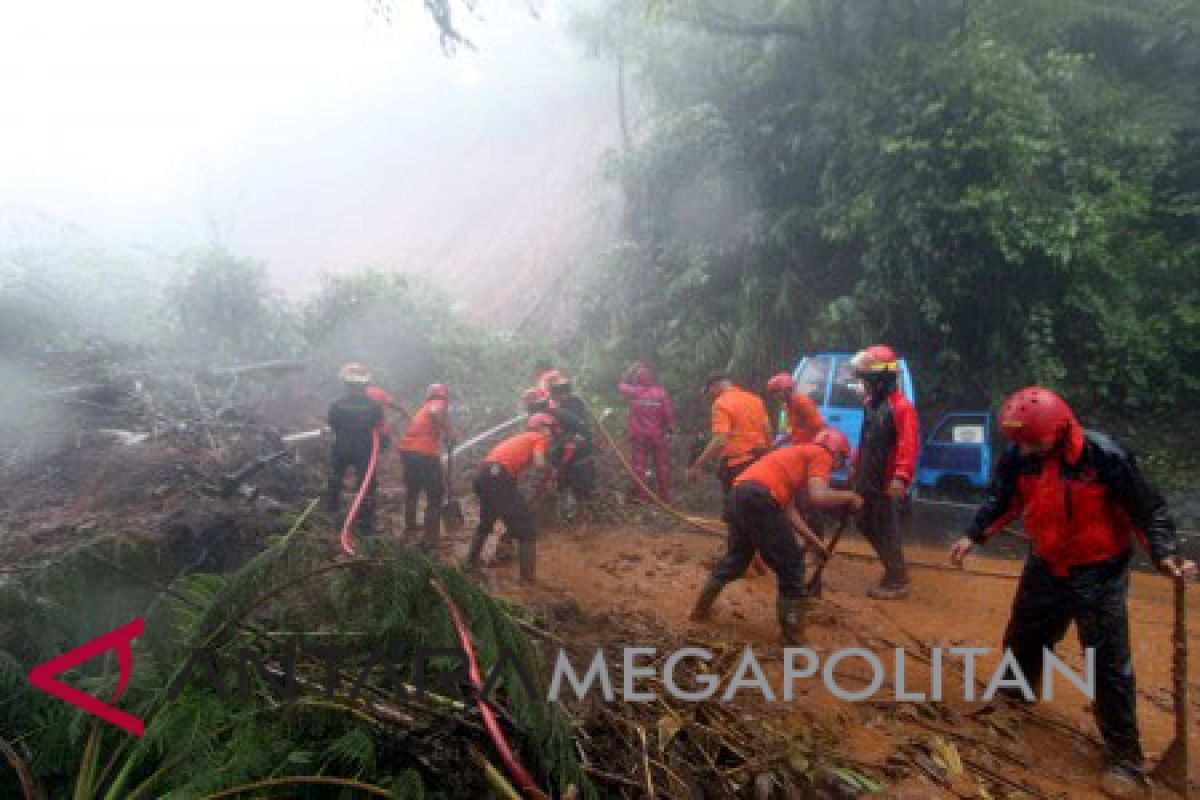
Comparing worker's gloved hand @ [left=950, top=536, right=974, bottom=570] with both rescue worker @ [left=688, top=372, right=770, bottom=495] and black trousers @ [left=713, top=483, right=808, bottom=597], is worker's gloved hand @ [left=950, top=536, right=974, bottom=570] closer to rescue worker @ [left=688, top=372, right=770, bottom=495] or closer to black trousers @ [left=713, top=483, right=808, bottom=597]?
black trousers @ [left=713, top=483, right=808, bottom=597]

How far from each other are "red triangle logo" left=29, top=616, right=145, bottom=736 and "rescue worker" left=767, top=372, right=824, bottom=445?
462cm

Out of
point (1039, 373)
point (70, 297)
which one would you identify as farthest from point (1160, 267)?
point (70, 297)

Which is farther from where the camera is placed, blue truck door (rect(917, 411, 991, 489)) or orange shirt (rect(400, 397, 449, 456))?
blue truck door (rect(917, 411, 991, 489))

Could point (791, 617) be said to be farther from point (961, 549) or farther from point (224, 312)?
point (224, 312)

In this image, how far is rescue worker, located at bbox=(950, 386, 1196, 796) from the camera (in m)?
3.07

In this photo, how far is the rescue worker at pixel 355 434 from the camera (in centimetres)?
675

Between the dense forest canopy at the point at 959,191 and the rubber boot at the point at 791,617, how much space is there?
18.2ft

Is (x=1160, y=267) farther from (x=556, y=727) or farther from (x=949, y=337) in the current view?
(x=556, y=727)

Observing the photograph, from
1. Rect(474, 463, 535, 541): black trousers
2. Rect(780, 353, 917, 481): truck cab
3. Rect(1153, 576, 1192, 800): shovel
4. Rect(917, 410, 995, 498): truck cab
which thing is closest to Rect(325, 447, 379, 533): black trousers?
Rect(474, 463, 535, 541): black trousers

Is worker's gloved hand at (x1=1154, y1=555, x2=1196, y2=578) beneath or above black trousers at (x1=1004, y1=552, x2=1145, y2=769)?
above

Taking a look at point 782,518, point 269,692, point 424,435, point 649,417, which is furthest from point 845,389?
point 269,692

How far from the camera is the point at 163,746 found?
90.7 inches

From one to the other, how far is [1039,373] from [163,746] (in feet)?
29.9

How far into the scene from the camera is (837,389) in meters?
7.79
